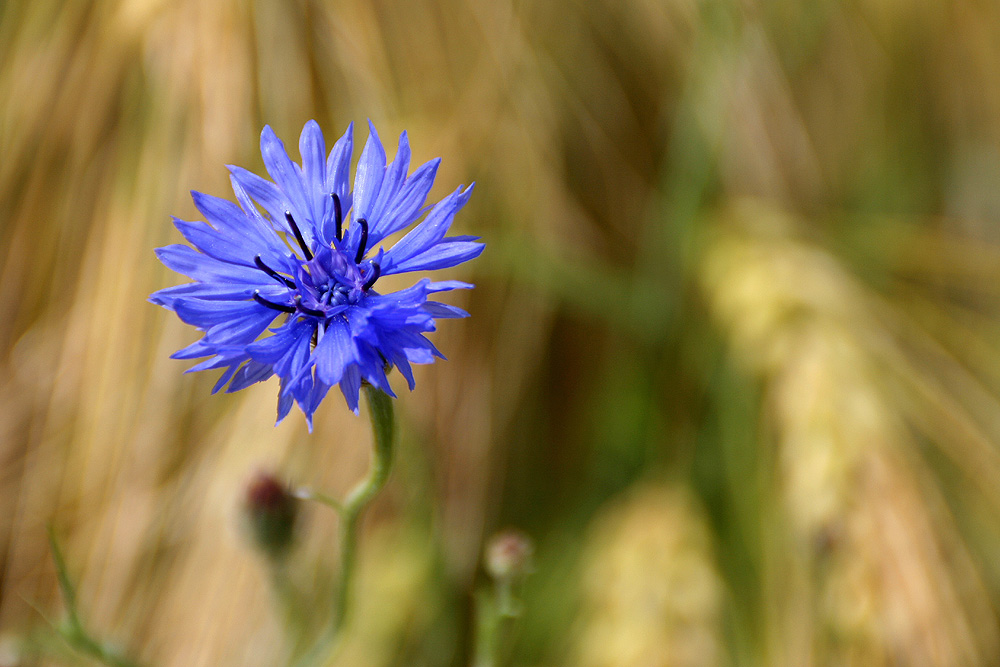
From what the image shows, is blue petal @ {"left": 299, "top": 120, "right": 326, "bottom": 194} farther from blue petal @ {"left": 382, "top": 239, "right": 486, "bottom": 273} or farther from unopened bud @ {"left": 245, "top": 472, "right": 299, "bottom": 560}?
unopened bud @ {"left": 245, "top": 472, "right": 299, "bottom": 560}

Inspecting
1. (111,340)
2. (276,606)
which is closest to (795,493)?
(276,606)

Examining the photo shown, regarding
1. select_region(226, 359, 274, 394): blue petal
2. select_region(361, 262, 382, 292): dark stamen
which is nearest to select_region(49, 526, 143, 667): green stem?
select_region(226, 359, 274, 394): blue petal

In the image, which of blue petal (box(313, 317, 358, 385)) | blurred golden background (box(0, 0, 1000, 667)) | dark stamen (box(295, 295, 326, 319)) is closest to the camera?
blue petal (box(313, 317, 358, 385))

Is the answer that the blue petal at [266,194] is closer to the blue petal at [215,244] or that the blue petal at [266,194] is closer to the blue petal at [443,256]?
the blue petal at [215,244]

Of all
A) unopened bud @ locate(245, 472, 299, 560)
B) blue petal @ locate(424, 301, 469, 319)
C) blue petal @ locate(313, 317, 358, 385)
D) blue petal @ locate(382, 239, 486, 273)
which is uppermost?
blue petal @ locate(382, 239, 486, 273)

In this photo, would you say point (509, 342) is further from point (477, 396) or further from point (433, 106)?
point (433, 106)

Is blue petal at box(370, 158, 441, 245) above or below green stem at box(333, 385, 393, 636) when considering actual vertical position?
above
